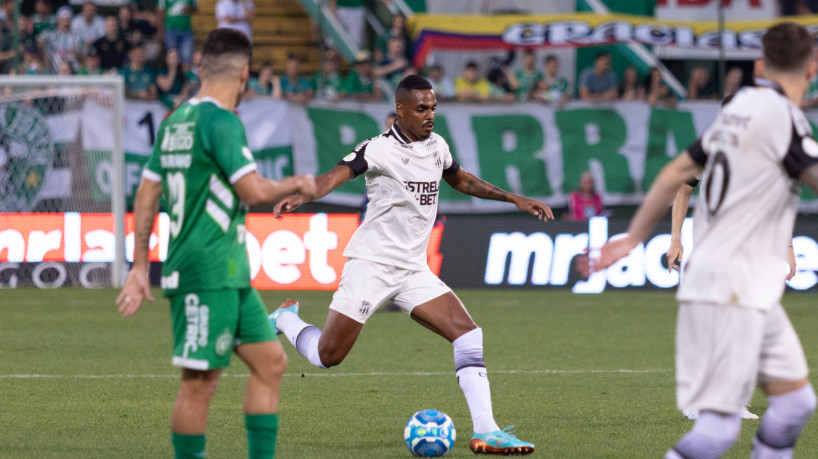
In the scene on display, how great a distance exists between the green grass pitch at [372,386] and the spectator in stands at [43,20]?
6.05m

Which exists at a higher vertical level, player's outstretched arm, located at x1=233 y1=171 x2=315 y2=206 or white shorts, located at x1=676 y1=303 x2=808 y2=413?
player's outstretched arm, located at x1=233 y1=171 x2=315 y2=206

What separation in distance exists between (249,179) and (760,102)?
192cm

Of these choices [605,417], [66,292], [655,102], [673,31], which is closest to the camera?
[605,417]

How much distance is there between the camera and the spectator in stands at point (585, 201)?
60.3 ft

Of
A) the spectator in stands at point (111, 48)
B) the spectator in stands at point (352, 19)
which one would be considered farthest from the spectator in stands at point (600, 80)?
the spectator in stands at point (111, 48)

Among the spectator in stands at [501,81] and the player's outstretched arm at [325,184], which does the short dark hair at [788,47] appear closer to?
the player's outstretched arm at [325,184]

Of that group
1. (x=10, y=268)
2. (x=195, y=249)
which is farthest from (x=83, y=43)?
(x=195, y=249)

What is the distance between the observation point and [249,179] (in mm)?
4871

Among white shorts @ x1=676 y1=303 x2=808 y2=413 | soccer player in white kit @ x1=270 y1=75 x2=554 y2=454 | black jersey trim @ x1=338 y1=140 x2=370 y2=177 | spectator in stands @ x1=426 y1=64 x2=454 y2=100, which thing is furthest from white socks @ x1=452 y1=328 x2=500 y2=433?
spectator in stands @ x1=426 y1=64 x2=454 y2=100

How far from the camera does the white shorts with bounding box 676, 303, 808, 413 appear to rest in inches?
173

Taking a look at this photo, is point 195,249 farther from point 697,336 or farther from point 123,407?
point 123,407

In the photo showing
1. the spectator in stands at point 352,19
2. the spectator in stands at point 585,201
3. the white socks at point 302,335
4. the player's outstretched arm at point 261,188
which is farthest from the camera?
the spectator in stands at point 352,19

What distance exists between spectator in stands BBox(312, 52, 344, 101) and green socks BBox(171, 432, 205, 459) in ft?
46.1

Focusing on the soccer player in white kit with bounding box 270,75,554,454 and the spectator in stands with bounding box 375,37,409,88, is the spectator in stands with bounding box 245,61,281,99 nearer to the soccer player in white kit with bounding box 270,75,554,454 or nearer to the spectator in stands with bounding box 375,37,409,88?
the spectator in stands with bounding box 375,37,409,88
